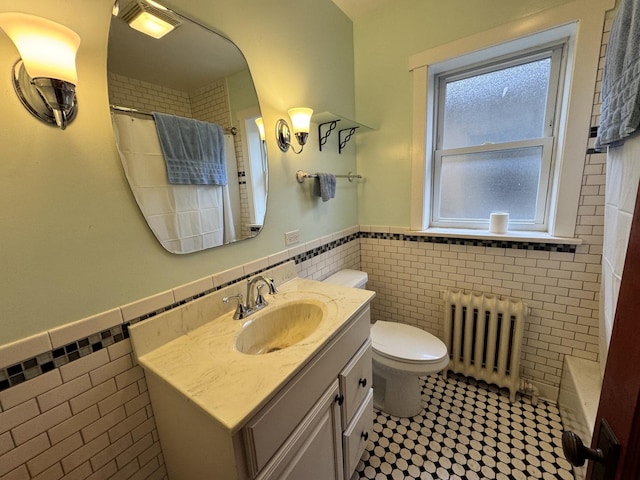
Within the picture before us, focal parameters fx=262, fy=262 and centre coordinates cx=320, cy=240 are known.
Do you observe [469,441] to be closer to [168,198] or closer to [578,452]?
[578,452]

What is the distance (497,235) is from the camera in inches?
65.2

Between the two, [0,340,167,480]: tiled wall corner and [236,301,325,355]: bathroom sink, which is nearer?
[0,340,167,480]: tiled wall corner

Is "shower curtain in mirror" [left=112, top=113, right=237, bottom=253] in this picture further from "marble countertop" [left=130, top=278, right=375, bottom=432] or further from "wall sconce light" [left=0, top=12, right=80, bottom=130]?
"marble countertop" [left=130, top=278, right=375, bottom=432]

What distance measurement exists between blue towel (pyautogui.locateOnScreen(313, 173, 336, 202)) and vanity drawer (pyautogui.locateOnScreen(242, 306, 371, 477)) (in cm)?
81

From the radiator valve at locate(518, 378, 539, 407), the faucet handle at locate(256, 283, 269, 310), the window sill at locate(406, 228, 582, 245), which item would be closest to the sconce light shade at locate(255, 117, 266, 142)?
the faucet handle at locate(256, 283, 269, 310)

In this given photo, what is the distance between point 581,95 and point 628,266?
1.44 metres

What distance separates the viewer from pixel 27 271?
684mm

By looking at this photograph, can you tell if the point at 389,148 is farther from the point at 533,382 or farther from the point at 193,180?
the point at 533,382

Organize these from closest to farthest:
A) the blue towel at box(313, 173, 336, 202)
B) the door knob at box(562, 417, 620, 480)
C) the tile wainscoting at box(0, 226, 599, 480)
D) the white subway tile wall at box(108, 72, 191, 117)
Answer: the door knob at box(562, 417, 620, 480), the tile wainscoting at box(0, 226, 599, 480), the white subway tile wall at box(108, 72, 191, 117), the blue towel at box(313, 173, 336, 202)

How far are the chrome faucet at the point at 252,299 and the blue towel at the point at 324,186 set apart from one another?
70 centimetres

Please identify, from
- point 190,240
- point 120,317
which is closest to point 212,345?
point 120,317

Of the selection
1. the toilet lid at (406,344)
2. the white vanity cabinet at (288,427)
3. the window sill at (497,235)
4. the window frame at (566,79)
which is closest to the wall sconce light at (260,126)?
the white vanity cabinet at (288,427)

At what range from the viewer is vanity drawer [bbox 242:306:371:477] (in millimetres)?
690

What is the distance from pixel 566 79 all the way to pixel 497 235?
93 centimetres
